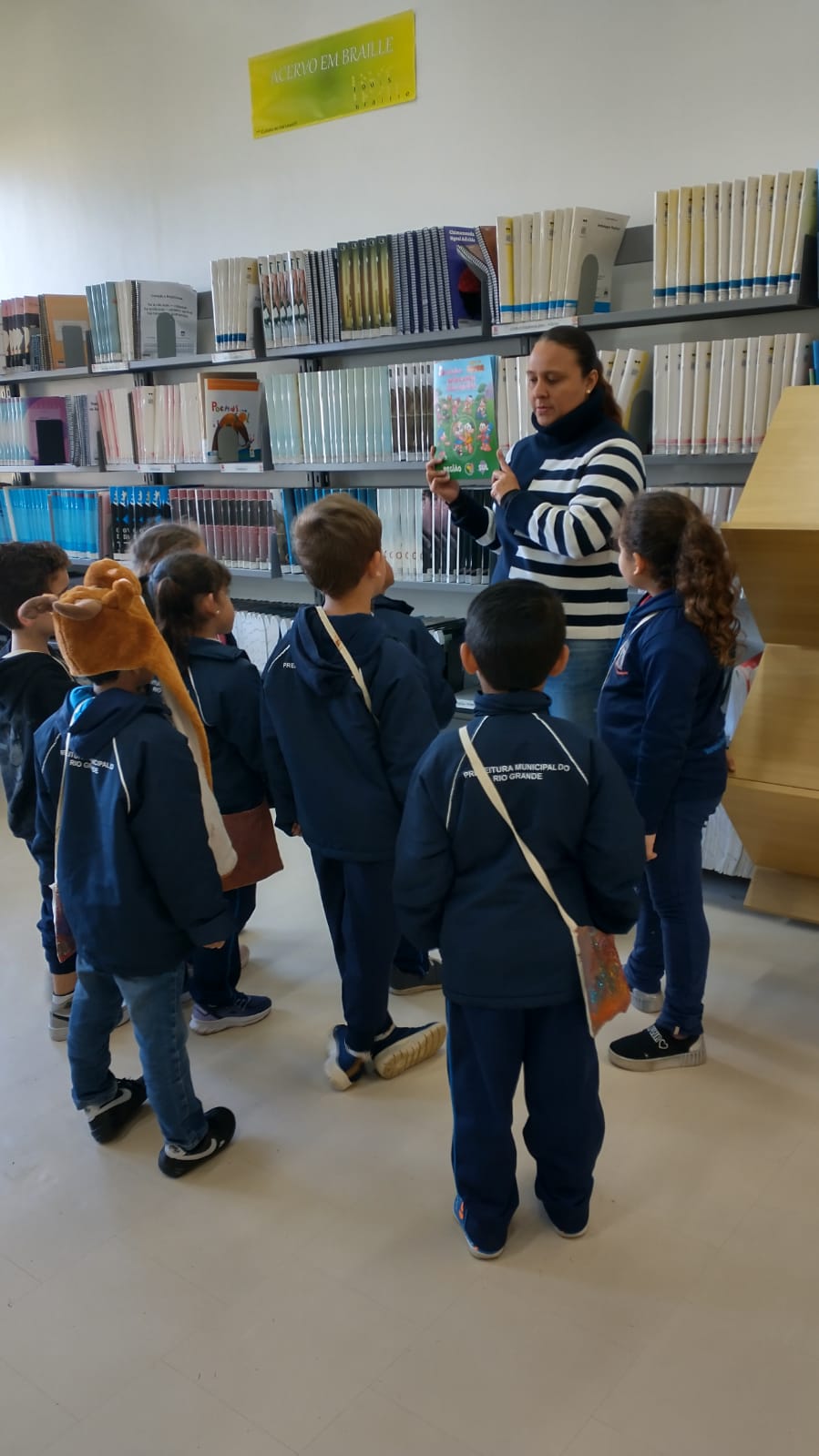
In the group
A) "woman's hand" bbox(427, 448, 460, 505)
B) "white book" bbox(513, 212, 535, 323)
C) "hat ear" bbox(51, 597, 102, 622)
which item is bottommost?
"hat ear" bbox(51, 597, 102, 622)

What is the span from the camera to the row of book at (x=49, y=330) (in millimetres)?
4762

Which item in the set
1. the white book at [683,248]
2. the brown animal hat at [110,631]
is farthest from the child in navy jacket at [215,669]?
the white book at [683,248]

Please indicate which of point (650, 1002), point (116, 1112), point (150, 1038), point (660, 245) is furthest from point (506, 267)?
point (116, 1112)

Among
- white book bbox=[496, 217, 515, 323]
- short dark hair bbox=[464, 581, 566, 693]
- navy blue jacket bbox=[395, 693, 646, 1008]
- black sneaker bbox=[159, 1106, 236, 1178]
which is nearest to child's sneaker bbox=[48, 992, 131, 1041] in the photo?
black sneaker bbox=[159, 1106, 236, 1178]

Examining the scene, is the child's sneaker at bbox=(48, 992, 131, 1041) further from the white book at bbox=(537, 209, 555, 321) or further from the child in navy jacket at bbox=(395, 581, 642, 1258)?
the white book at bbox=(537, 209, 555, 321)

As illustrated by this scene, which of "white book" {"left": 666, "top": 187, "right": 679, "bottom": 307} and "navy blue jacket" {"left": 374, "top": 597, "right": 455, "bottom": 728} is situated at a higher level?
"white book" {"left": 666, "top": 187, "right": 679, "bottom": 307}

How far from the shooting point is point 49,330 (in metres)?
4.82

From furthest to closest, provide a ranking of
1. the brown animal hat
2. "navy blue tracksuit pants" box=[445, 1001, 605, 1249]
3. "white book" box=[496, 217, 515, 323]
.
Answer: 1. "white book" box=[496, 217, 515, 323]
2. the brown animal hat
3. "navy blue tracksuit pants" box=[445, 1001, 605, 1249]

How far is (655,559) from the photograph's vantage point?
2.04m

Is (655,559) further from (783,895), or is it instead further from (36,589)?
(36,589)

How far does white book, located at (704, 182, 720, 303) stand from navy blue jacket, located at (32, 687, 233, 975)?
1857 millimetres

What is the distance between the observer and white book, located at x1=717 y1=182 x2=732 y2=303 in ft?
8.71

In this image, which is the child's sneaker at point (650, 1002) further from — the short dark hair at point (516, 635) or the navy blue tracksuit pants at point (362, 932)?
the short dark hair at point (516, 635)

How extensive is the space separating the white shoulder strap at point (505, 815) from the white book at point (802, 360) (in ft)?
5.48
